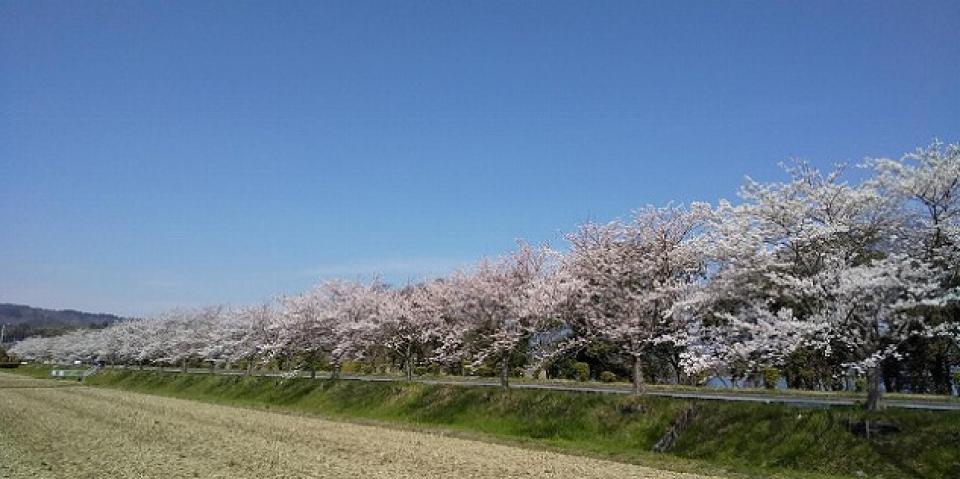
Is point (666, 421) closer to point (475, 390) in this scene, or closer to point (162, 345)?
point (475, 390)

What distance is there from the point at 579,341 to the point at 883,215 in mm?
14655

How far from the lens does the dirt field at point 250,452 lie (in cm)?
1803

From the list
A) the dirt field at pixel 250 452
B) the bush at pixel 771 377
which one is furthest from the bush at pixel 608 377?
the dirt field at pixel 250 452

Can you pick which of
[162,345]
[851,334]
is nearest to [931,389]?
[851,334]

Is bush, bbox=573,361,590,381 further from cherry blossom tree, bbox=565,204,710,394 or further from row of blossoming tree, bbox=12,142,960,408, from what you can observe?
cherry blossom tree, bbox=565,204,710,394

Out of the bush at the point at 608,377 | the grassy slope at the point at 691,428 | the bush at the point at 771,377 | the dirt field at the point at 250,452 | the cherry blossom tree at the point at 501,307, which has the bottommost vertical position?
the dirt field at the point at 250,452

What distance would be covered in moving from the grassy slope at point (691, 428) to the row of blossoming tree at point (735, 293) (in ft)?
5.50

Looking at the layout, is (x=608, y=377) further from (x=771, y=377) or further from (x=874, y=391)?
(x=874, y=391)

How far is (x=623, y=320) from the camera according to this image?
30266 mm

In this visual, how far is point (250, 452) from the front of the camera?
21.7 metres

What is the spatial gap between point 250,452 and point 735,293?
17440mm

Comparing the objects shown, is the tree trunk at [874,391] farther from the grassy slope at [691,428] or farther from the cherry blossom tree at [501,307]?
the cherry blossom tree at [501,307]

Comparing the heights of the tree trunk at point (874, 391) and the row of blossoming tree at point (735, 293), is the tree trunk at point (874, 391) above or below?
below

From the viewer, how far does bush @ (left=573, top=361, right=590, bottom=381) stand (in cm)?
5291
